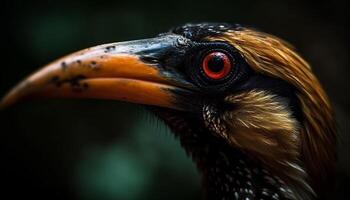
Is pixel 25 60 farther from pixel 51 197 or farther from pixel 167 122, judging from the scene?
pixel 167 122

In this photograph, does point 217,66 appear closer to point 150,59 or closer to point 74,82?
point 150,59

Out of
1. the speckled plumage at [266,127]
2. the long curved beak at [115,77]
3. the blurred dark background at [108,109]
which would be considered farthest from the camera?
the blurred dark background at [108,109]

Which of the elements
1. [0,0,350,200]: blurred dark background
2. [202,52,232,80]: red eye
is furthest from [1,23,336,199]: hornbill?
[0,0,350,200]: blurred dark background

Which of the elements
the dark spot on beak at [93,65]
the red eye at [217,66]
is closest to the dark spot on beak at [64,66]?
Result: the dark spot on beak at [93,65]

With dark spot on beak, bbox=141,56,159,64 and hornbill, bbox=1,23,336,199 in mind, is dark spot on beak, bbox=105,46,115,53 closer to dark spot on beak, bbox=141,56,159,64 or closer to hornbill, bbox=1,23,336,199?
hornbill, bbox=1,23,336,199

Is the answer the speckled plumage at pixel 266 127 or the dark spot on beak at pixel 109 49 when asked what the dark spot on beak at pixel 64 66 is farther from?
the speckled plumage at pixel 266 127

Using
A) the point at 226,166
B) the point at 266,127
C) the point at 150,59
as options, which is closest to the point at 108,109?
the point at 226,166
